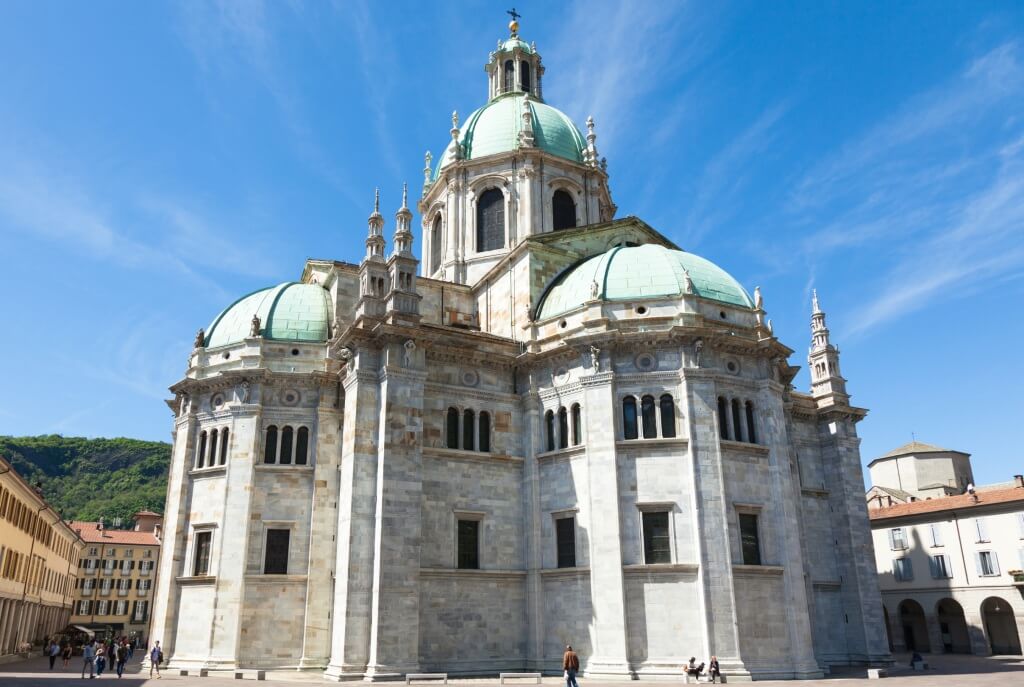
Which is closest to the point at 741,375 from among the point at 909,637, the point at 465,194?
the point at 465,194

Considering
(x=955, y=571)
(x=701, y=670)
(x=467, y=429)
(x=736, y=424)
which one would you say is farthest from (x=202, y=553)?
(x=955, y=571)

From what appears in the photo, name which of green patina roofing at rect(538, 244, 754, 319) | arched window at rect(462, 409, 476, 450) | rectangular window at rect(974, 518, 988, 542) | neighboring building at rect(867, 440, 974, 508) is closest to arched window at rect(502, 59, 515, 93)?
green patina roofing at rect(538, 244, 754, 319)

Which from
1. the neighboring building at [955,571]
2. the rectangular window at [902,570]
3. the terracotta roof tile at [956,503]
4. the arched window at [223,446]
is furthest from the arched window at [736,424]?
the rectangular window at [902,570]

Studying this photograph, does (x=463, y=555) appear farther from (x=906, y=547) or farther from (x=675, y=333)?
(x=906, y=547)

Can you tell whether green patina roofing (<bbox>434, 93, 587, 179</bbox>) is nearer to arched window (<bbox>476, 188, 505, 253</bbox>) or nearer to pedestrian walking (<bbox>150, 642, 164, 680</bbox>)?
arched window (<bbox>476, 188, 505, 253</bbox>)

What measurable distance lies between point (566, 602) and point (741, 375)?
11836mm

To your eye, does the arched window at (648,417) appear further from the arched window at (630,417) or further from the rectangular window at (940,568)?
the rectangular window at (940,568)

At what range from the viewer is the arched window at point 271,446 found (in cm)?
3472

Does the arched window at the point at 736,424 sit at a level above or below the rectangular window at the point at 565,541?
above

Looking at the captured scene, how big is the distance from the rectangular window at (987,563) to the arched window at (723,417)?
2757cm

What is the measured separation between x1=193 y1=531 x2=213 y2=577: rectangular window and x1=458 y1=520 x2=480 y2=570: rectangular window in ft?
36.6

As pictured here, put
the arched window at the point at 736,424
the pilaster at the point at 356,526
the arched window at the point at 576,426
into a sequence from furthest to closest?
the arched window at the point at 576,426, the arched window at the point at 736,424, the pilaster at the point at 356,526

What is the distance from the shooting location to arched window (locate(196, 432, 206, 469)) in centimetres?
3594

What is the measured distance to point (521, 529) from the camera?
33.0m
